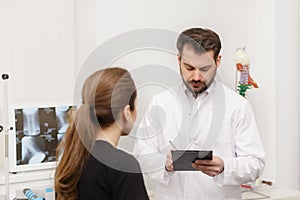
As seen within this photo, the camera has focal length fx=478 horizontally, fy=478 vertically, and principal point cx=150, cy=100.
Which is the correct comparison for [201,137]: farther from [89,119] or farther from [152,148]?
[89,119]

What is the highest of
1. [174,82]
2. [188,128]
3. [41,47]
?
[41,47]

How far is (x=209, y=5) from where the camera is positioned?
2.87 metres

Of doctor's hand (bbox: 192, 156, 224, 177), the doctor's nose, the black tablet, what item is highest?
the doctor's nose

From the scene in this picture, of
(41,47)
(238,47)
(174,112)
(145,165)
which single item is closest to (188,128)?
(174,112)

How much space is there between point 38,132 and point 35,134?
0.7 inches

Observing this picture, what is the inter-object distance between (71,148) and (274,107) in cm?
204

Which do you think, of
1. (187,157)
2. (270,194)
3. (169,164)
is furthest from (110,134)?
(270,194)

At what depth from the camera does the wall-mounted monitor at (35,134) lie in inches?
88.7

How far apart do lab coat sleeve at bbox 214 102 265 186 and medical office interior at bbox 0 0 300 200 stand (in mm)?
575

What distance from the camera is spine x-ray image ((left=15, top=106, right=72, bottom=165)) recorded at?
227cm

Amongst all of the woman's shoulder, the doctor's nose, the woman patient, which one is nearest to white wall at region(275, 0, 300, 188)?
the doctor's nose

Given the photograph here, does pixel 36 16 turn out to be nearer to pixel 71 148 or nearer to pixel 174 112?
pixel 174 112

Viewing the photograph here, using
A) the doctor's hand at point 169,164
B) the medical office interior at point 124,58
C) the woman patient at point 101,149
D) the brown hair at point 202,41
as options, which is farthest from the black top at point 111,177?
the brown hair at point 202,41

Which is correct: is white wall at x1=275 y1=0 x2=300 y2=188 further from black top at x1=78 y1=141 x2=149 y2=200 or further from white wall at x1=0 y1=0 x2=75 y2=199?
black top at x1=78 y1=141 x2=149 y2=200
